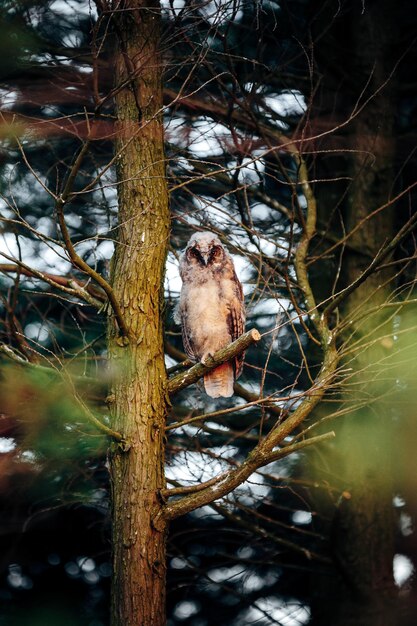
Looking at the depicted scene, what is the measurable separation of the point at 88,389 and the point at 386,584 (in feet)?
8.28

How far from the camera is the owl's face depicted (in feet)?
15.5

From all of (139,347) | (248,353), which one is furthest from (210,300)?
(248,353)

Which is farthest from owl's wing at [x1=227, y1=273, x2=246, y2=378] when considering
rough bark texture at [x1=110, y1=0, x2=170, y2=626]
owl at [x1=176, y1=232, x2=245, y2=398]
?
rough bark texture at [x1=110, y1=0, x2=170, y2=626]

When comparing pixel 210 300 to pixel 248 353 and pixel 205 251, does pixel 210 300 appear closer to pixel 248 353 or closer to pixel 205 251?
pixel 205 251

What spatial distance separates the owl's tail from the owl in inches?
1.1

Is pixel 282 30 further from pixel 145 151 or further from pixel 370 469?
pixel 370 469

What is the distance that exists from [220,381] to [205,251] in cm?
78

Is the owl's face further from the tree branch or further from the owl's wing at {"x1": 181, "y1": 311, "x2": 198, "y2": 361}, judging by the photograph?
the tree branch

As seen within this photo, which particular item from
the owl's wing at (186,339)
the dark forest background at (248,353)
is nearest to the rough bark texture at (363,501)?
the dark forest background at (248,353)

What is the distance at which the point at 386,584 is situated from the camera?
548cm

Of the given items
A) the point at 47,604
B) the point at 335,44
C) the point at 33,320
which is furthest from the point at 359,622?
the point at 335,44

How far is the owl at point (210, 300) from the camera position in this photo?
15.5 ft

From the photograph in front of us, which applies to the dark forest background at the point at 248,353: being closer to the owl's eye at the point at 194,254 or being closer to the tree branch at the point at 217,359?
the owl's eye at the point at 194,254

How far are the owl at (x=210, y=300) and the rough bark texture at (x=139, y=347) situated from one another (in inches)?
27.3
